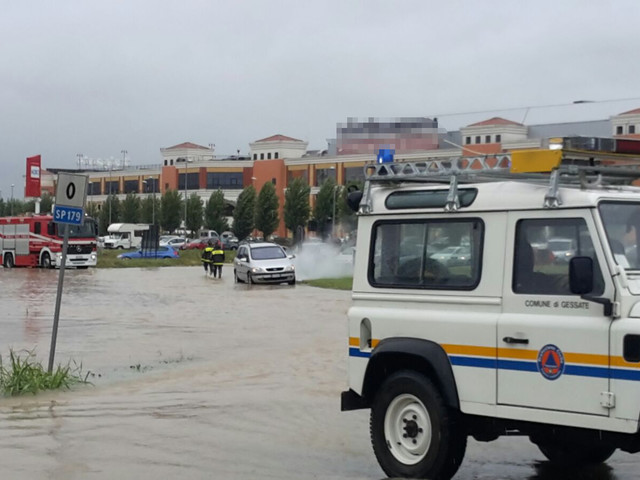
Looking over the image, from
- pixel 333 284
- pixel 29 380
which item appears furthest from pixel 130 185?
pixel 29 380

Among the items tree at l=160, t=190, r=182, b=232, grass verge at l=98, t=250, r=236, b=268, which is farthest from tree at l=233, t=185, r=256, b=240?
grass verge at l=98, t=250, r=236, b=268

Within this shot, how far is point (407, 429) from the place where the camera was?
317 inches

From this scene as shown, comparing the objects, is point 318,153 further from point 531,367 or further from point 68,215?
point 531,367

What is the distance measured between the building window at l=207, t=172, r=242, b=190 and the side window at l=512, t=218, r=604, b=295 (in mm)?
118862

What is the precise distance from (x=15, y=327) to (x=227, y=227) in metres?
85.8

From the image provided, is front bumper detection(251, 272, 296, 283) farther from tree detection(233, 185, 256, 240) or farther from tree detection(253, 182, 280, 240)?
tree detection(233, 185, 256, 240)

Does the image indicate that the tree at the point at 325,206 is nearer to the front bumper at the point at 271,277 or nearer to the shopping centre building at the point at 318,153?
the shopping centre building at the point at 318,153

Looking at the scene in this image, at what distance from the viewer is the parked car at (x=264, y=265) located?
39.4 meters

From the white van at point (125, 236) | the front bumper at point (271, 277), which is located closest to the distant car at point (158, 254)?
the front bumper at point (271, 277)

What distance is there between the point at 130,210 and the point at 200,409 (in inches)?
4250

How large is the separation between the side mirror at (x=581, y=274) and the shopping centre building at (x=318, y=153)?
3.71 feet

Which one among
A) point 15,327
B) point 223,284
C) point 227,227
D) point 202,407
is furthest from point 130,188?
point 202,407

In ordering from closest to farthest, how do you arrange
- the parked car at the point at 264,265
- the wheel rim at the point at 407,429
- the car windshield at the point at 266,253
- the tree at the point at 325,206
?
the wheel rim at the point at 407,429, the parked car at the point at 264,265, the car windshield at the point at 266,253, the tree at the point at 325,206

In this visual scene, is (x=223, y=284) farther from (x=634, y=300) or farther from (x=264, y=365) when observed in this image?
(x=634, y=300)
